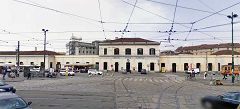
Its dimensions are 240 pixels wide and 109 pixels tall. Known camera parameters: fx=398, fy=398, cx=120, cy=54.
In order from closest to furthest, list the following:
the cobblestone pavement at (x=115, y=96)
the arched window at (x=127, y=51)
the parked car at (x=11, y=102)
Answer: the parked car at (x=11, y=102) < the cobblestone pavement at (x=115, y=96) < the arched window at (x=127, y=51)

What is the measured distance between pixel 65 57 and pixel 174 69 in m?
32.7

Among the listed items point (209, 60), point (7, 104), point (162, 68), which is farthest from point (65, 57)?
point (7, 104)

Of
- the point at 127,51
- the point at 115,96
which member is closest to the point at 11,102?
the point at 115,96

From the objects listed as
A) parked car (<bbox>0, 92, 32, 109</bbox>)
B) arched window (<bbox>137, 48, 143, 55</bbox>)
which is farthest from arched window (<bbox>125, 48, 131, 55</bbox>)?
parked car (<bbox>0, 92, 32, 109</bbox>)

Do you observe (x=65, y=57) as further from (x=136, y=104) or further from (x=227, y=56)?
(x=136, y=104)

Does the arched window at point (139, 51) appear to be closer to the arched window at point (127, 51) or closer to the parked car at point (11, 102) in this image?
the arched window at point (127, 51)

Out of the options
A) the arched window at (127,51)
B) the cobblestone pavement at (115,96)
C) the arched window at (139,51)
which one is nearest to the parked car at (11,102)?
the cobblestone pavement at (115,96)

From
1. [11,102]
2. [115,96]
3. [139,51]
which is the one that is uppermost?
[139,51]

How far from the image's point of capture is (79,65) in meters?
118

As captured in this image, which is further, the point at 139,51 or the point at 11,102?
the point at 139,51

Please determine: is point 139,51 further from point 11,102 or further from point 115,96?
point 11,102

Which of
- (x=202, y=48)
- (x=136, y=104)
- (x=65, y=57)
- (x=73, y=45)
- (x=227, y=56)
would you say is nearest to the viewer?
(x=136, y=104)

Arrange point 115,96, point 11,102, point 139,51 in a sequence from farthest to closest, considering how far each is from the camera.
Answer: point 139,51 → point 115,96 → point 11,102

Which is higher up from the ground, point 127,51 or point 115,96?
point 127,51
